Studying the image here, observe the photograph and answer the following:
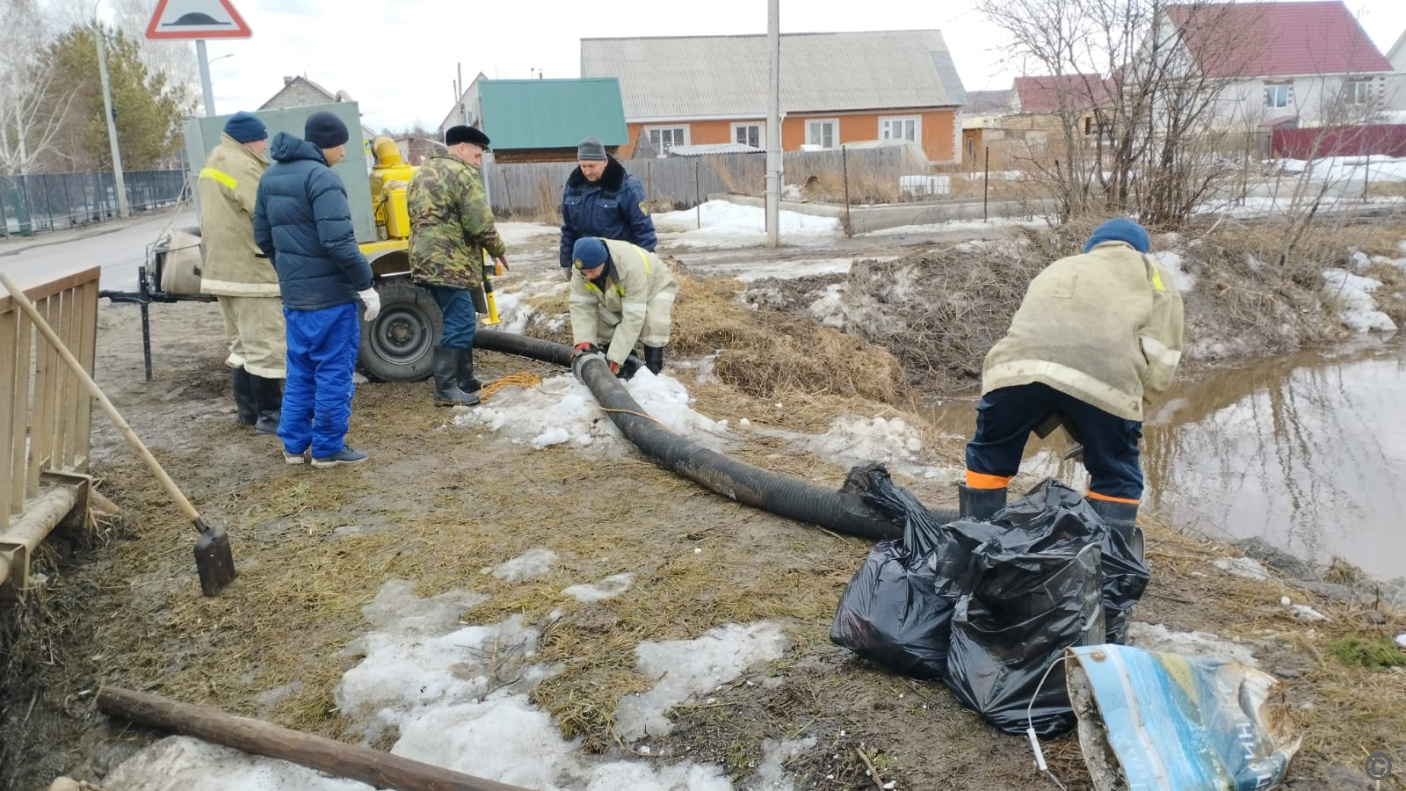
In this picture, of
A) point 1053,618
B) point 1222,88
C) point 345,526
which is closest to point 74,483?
point 345,526

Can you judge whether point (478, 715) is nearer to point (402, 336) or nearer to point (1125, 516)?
point (1125, 516)

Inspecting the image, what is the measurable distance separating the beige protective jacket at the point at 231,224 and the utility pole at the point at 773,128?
10704mm

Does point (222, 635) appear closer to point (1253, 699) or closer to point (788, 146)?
point (1253, 699)

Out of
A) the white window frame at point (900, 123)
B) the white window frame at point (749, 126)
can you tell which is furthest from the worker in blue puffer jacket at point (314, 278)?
the white window frame at point (900, 123)

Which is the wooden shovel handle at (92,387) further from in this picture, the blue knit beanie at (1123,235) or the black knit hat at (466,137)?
the blue knit beanie at (1123,235)

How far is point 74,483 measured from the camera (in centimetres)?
421

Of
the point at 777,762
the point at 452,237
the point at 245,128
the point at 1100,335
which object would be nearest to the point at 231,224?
the point at 245,128

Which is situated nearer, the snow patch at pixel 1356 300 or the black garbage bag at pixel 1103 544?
the black garbage bag at pixel 1103 544

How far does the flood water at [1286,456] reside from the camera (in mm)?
5551

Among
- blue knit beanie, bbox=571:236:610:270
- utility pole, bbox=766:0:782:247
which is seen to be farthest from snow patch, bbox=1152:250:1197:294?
blue knit beanie, bbox=571:236:610:270

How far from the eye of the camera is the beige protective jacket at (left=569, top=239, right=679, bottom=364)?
6250 mm

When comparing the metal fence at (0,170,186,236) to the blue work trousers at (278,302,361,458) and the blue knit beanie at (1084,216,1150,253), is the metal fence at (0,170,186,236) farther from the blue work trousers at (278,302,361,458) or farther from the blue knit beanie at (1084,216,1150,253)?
the blue knit beanie at (1084,216,1150,253)

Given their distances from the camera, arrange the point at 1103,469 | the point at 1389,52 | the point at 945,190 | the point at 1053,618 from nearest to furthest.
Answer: the point at 1053,618
the point at 1103,469
the point at 945,190
the point at 1389,52

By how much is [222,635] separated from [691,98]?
40.2 meters
